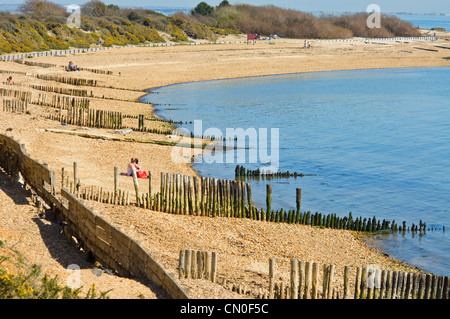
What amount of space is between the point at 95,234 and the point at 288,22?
306ft

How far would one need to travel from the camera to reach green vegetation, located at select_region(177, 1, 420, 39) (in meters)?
95.9

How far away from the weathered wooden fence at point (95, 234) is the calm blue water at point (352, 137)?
8.16 m

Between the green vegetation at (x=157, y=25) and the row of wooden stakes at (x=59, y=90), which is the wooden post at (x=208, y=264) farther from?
the green vegetation at (x=157, y=25)

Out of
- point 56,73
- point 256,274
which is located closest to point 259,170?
point 256,274

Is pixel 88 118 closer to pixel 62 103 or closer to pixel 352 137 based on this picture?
pixel 62 103

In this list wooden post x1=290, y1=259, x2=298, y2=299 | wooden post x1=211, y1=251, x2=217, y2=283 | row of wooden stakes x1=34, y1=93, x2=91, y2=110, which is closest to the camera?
wooden post x1=290, y1=259, x2=298, y2=299

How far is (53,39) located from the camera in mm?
64562

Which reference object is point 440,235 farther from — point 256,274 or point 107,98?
point 107,98

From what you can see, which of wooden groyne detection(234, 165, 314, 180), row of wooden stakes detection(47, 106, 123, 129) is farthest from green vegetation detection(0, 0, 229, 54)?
wooden groyne detection(234, 165, 314, 180)

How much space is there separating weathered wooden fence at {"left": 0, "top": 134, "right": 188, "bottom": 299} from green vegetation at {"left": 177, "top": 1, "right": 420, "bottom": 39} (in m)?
83.3

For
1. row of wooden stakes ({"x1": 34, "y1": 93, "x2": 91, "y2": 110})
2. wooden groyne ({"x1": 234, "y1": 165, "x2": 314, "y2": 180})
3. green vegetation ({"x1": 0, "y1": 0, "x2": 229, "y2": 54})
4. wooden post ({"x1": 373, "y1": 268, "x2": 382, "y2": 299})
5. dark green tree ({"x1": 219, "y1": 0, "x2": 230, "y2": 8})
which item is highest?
dark green tree ({"x1": 219, "y1": 0, "x2": 230, "y2": 8})

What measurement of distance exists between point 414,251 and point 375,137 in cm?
1826

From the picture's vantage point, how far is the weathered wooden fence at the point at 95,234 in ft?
32.1

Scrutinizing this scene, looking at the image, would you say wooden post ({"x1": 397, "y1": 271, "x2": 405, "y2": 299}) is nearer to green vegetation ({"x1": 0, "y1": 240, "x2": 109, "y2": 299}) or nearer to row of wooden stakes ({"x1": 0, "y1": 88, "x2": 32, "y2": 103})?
green vegetation ({"x1": 0, "y1": 240, "x2": 109, "y2": 299})
